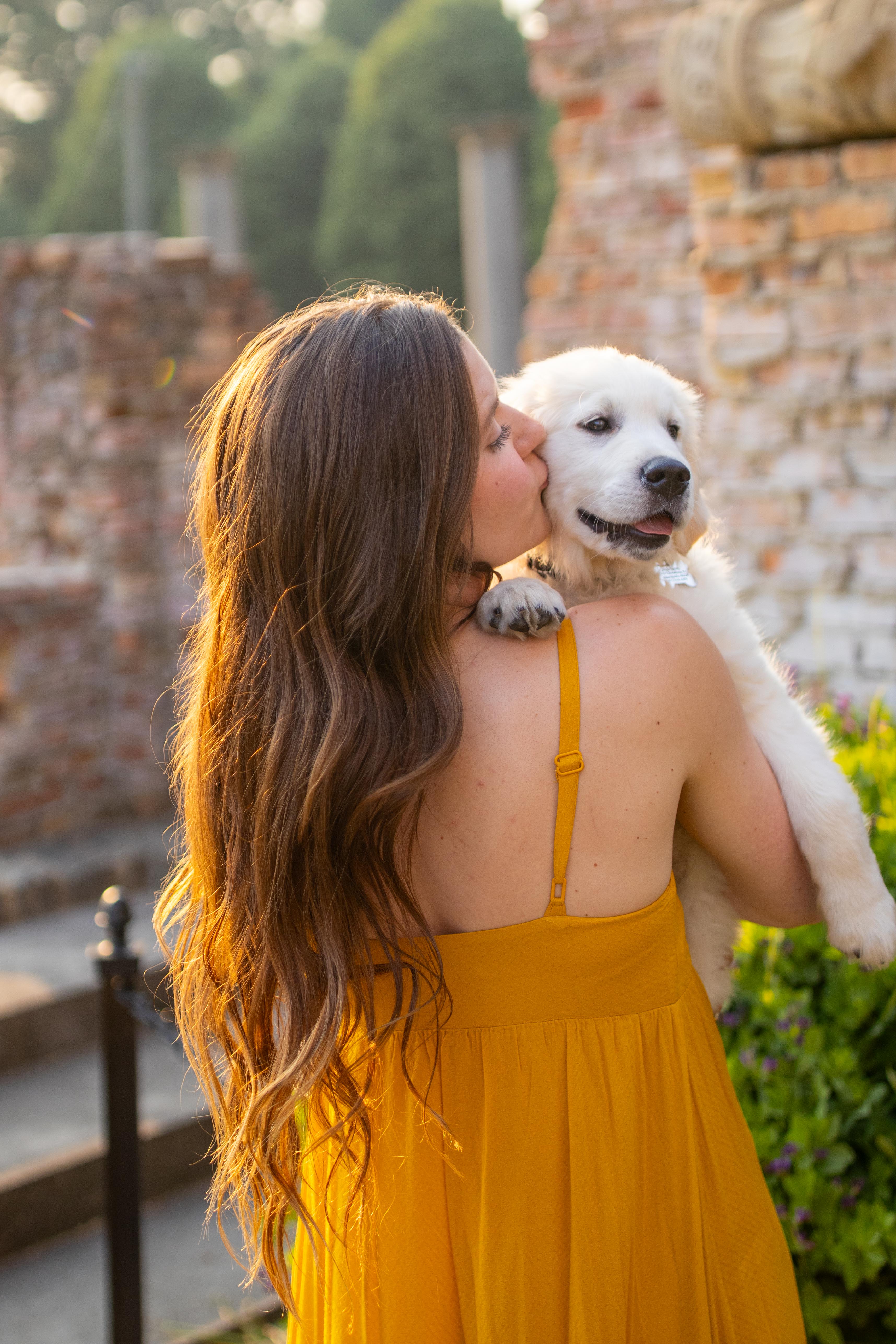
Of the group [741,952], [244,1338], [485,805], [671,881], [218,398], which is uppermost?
[218,398]

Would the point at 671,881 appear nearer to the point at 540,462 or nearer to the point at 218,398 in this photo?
the point at 540,462

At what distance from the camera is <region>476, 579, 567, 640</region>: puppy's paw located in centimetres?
151

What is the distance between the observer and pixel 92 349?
6.41 m

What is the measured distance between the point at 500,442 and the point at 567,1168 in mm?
892

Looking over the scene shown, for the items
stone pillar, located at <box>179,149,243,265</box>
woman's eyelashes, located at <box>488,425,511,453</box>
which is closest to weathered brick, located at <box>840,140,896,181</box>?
woman's eyelashes, located at <box>488,425,511,453</box>

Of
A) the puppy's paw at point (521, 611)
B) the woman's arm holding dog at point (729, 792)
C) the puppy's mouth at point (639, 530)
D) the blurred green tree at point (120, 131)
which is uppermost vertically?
the blurred green tree at point (120, 131)

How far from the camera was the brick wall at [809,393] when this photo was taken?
3461mm

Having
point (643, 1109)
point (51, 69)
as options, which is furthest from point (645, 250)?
point (51, 69)

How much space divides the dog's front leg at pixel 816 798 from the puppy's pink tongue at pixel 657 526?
0.37 ft

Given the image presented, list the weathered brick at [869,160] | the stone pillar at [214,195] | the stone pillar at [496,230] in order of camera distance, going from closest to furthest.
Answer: the weathered brick at [869,160] → the stone pillar at [496,230] → the stone pillar at [214,195]

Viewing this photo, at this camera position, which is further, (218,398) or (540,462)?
(540,462)

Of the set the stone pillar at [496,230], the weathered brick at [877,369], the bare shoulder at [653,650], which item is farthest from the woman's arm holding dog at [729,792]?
the stone pillar at [496,230]

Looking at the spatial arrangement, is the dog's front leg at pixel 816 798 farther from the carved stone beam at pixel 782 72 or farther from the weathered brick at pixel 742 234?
the weathered brick at pixel 742 234

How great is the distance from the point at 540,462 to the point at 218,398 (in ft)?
1.66
